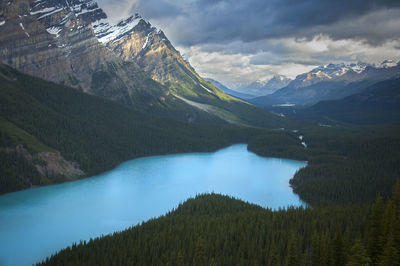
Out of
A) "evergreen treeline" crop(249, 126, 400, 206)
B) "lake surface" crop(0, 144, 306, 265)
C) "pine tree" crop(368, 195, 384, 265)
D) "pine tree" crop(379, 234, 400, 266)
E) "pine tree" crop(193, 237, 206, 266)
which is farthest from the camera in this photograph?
"evergreen treeline" crop(249, 126, 400, 206)

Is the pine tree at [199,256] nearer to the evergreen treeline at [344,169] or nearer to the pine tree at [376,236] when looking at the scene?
the pine tree at [376,236]

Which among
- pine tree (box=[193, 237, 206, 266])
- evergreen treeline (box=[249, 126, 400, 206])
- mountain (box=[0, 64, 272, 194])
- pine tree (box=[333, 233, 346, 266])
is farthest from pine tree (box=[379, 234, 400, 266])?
mountain (box=[0, 64, 272, 194])

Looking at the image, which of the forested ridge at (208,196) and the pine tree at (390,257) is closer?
the pine tree at (390,257)

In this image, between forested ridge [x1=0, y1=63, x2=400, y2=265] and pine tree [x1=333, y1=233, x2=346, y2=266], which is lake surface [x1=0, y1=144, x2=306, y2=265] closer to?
forested ridge [x1=0, y1=63, x2=400, y2=265]

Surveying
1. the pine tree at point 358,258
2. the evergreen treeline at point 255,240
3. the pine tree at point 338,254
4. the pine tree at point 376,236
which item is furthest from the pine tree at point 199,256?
the pine tree at point 376,236

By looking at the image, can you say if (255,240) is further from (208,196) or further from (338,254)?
(208,196)

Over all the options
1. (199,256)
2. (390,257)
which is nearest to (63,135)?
(199,256)
